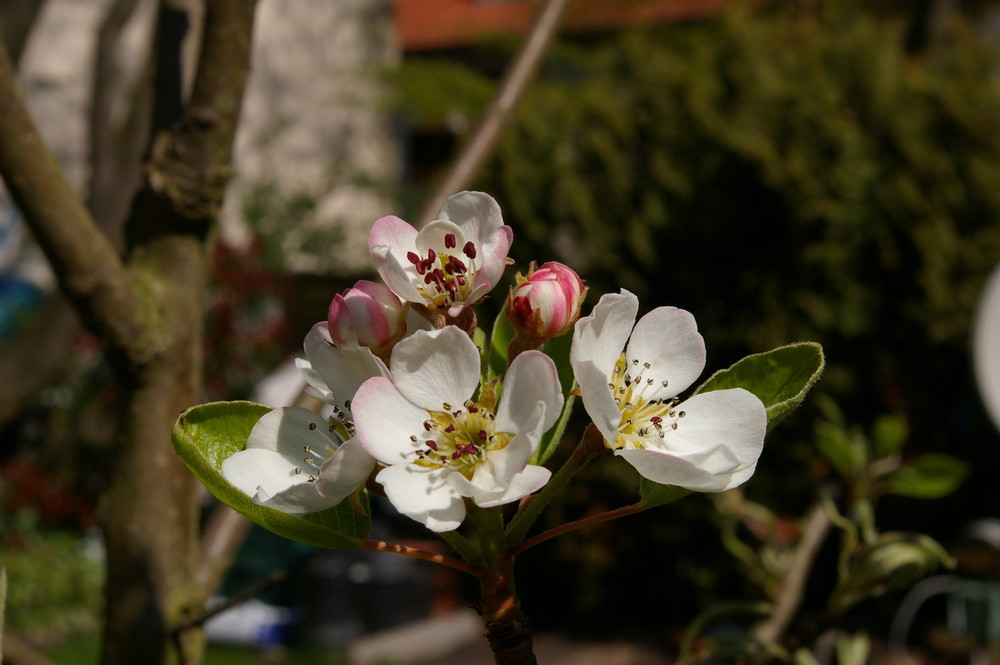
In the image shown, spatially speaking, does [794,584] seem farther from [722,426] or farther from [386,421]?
[386,421]

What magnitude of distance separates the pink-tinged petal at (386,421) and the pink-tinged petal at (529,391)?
59 mm

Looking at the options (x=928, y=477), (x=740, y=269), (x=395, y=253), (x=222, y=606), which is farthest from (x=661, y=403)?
(x=740, y=269)

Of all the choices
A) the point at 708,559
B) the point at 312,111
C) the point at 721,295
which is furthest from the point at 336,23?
the point at 708,559

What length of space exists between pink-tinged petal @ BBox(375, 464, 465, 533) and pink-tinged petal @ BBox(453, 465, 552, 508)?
0.01 meters

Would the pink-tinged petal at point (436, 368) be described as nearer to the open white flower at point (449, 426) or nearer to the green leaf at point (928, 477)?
the open white flower at point (449, 426)

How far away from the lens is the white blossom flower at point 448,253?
24.8 inches

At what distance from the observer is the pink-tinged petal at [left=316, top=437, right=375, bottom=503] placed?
1.79 feet

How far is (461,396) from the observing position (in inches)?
24.3

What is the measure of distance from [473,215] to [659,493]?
23cm

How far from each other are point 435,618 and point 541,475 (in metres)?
5.84

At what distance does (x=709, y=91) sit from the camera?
5.79 meters

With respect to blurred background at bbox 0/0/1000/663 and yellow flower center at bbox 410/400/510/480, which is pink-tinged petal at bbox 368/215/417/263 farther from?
blurred background at bbox 0/0/1000/663

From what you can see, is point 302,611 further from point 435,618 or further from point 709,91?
point 709,91

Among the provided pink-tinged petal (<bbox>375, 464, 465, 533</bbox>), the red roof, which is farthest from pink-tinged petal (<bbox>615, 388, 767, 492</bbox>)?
the red roof
